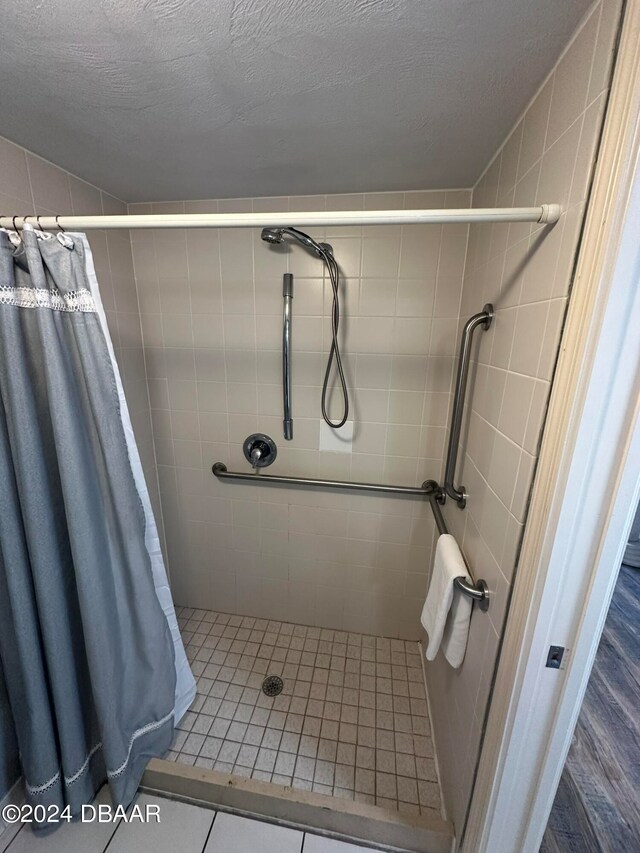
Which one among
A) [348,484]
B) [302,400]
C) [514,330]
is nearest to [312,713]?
[348,484]

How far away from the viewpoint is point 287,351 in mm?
1413

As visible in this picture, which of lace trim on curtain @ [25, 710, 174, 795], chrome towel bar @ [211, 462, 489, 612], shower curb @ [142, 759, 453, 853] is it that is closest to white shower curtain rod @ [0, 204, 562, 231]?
chrome towel bar @ [211, 462, 489, 612]

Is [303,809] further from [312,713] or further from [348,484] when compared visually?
[348,484]

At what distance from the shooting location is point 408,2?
57 centimetres

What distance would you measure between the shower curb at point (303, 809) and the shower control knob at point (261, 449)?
1.15 meters

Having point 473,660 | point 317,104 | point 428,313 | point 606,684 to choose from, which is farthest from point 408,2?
point 606,684

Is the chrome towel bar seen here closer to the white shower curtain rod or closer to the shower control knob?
the shower control knob

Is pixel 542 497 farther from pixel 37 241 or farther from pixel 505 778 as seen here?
pixel 37 241

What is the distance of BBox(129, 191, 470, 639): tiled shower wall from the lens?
137cm

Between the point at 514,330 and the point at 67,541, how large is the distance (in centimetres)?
142

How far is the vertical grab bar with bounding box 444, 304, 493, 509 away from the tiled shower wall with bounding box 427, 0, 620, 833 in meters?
0.03

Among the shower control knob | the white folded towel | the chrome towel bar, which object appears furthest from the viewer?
the shower control knob

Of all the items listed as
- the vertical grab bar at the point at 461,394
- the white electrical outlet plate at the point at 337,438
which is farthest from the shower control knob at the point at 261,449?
the vertical grab bar at the point at 461,394

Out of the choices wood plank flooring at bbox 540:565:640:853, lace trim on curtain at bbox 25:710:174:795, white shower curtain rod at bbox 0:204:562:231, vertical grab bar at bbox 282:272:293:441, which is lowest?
wood plank flooring at bbox 540:565:640:853
